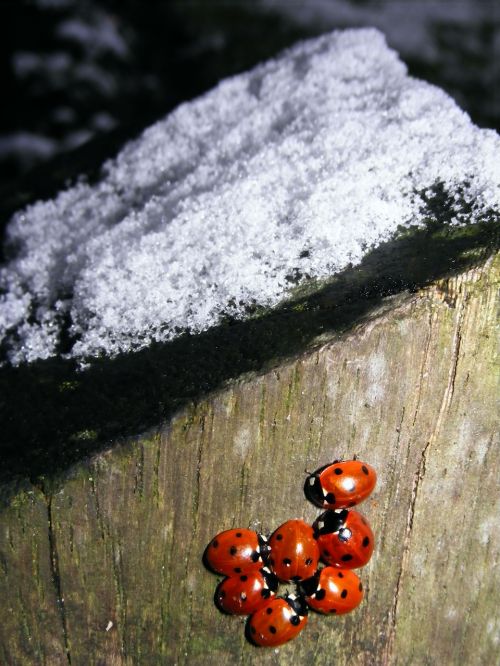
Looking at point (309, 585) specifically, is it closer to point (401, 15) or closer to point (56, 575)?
point (56, 575)

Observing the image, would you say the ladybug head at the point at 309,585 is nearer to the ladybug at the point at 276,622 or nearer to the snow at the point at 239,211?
the ladybug at the point at 276,622

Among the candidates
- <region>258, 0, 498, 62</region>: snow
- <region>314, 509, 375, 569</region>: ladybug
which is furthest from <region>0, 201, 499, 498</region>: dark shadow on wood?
<region>258, 0, 498, 62</region>: snow

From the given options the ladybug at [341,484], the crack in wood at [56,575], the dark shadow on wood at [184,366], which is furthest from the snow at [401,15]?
the crack in wood at [56,575]

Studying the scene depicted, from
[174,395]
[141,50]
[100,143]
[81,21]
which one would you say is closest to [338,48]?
[100,143]

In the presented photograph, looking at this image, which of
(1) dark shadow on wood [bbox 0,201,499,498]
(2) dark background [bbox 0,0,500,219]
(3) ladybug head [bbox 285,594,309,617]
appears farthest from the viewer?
(2) dark background [bbox 0,0,500,219]

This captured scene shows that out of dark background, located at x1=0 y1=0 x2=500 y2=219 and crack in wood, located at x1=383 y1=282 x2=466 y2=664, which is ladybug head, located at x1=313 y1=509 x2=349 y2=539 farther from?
dark background, located at x1=0 y1=0 x2=500 y2=219

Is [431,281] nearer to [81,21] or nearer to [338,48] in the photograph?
[338,48]

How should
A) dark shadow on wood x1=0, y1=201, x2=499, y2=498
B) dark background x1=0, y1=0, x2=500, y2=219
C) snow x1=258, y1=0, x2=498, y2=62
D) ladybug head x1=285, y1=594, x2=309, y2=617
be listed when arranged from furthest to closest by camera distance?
snow x1=258, y1=0, x2=498, y2=62
dark background x1=0, y1=0, x2=500, y2=219
ladybug head x1=285, y1=594, x2=309, y2=617
dark shadow on wood x1=0, y1=201, x2=499, y2=498
